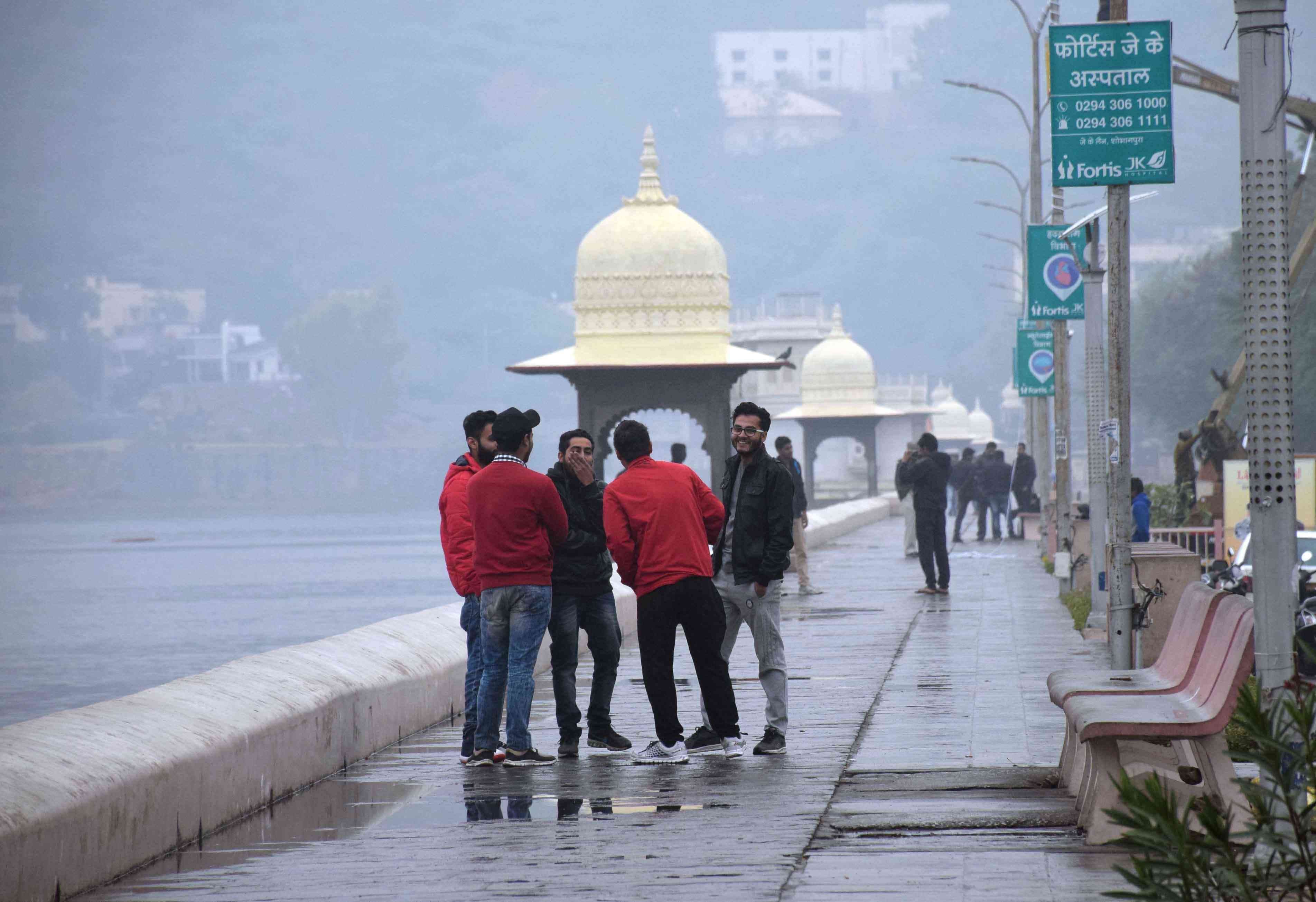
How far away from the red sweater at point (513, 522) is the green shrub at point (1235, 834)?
16.4 ft

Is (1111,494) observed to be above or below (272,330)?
below

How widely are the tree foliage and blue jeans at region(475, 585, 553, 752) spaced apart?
14945 cm

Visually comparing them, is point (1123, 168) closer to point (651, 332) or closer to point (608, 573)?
point (608, 573)

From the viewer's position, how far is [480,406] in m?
180

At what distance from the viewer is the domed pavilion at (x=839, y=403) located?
186 feet

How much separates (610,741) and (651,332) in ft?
51.2

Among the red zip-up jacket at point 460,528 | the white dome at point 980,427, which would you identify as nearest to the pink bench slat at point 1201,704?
the red zip-up jacket at point 460,528

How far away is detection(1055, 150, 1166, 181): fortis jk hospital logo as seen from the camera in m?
11.7

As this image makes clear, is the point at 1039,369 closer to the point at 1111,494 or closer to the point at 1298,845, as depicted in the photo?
the point at 1111,494

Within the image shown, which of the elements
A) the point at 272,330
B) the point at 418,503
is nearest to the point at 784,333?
the point at 418,503

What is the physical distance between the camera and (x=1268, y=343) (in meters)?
6.89

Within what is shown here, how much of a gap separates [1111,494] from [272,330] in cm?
18133

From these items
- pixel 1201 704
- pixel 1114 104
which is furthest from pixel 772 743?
pixel 1114 104

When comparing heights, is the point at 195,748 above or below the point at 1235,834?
below
